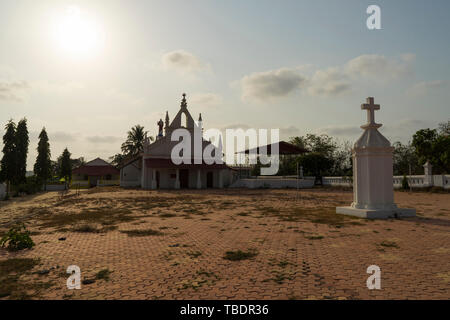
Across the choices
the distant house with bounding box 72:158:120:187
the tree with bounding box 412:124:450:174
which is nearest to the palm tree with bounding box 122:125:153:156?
the distant house with bounding box 72:158:120:187

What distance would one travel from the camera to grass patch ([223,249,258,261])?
516cm

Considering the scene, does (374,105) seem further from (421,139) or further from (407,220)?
(421,139)

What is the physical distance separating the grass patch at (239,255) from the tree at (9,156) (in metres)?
31.7

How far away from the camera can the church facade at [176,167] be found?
3181 cm

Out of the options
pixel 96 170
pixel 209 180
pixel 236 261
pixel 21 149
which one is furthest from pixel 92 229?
pixel 96 170

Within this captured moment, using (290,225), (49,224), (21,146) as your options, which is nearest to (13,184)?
(21,146)

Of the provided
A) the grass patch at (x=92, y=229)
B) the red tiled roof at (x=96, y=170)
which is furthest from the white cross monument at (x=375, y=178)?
the red tiled roof at (x=96, y=170)

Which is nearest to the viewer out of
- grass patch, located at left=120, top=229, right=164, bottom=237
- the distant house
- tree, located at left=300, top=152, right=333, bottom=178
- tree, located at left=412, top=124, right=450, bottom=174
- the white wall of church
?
grass patch, located at left=120, top=229, right=164, bottom=237

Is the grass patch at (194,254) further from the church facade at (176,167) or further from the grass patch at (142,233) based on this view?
the church facade at (176,167)

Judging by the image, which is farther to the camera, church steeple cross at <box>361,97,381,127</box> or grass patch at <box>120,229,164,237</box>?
church steeple cross at <box>361,97,381,127</box>

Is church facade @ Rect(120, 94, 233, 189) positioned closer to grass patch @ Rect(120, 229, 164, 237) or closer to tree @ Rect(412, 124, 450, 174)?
tree @ Rect(412, 124, 450, 174)

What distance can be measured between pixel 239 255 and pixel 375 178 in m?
7.75

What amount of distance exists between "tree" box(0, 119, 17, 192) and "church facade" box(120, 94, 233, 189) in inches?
531

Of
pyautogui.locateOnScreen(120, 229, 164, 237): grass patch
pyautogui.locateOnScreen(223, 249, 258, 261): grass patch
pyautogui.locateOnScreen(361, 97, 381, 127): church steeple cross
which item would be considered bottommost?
pyautogui.locateOnScreen(120, 229, 164, 237): grass patch
